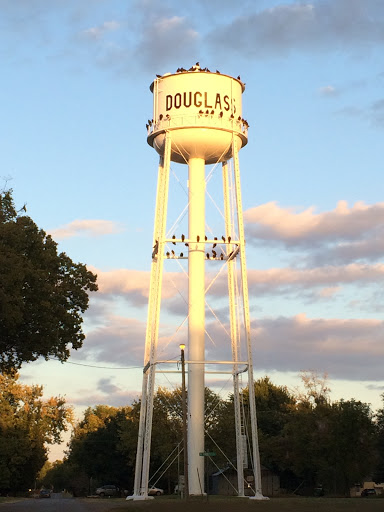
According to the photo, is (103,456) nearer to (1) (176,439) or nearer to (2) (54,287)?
(1) (176,439)

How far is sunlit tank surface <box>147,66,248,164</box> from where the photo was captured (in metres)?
43.3

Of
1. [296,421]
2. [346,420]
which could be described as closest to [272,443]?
[296,421]

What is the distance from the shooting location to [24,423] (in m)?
73.6

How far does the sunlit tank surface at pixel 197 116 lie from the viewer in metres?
43.3

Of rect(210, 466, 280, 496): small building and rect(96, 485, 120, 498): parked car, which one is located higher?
rect(96, 485, 120, 498): parked car

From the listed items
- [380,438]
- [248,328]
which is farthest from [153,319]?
[380,438]

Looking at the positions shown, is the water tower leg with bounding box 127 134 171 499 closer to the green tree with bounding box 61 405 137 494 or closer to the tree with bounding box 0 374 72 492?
the tree with bounding box 0 374 72 492

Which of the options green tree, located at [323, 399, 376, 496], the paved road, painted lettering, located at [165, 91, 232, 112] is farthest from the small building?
painted lettering, located at [165, 91, 232, 112]

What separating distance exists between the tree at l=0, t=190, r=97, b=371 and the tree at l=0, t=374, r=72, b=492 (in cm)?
3614

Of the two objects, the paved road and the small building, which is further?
the small building

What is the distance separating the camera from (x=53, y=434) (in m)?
73.4

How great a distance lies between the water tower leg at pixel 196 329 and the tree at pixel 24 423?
31.2 m

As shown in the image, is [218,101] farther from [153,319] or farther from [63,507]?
[63,507]

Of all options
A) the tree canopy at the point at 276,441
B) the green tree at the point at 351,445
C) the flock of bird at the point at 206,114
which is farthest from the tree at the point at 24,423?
the flock of bird at the point at 206,114
